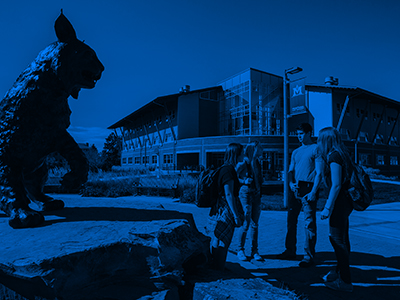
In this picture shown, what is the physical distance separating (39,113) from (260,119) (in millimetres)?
32296

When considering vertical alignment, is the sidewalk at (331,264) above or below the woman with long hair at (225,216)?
below

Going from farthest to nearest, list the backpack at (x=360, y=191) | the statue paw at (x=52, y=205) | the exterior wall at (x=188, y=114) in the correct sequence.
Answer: the exterior wall at (x=188, y=114), the statue paw at (x=52, y=205), the backpack at (x=360, y=191)

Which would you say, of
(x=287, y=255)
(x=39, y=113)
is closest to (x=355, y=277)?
(x=287, y=255)

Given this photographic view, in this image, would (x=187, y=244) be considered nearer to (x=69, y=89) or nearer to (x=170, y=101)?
(x=69, y=89)

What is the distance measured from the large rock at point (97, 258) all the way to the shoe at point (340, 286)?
1.58 m

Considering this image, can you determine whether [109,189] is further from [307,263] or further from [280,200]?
[307,263]

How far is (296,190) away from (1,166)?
144 inches

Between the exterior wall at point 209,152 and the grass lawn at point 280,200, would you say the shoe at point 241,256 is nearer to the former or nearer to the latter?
the grass lawn at point 280,200

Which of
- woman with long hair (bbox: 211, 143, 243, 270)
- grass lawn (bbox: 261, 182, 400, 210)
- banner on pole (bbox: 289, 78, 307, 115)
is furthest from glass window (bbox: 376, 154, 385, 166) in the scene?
woman with long hair (bbox: 211, 143, 243, 270)

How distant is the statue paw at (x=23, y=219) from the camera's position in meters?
2.70

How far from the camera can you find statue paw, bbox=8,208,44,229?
106 inches

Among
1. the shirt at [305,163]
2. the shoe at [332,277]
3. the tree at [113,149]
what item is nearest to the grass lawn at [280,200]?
the shirt at [305,163]

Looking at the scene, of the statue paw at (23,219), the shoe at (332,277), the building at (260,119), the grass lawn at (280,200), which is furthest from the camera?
the building at (260,119)

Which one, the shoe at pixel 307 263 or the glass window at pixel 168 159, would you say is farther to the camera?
the glass window at pixel 168 159
